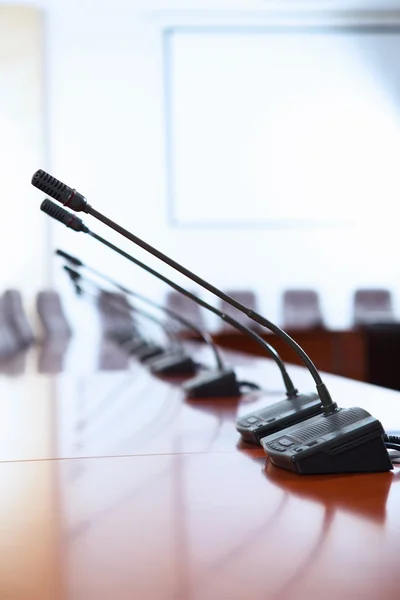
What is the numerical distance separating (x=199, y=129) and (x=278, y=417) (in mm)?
7540

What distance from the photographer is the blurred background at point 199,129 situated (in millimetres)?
8531

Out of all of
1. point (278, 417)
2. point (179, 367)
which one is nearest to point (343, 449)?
point (278, 417)

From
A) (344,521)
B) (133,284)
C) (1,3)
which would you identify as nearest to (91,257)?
(133,284)

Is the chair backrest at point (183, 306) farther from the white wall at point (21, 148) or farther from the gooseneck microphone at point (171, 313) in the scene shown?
the gooseneck microphone at point (171, 313)

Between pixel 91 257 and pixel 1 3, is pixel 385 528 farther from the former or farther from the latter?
pixel 1 3

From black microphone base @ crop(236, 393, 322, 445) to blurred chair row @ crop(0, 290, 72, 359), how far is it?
4988mm

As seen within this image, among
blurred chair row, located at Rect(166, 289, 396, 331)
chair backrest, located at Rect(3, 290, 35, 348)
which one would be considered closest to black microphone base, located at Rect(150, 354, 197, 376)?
chair backrest, located at Rect(3, 290, 35, 348)

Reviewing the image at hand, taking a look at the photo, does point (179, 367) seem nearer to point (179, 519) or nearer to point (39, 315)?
point (179, 519)

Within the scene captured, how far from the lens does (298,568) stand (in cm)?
70

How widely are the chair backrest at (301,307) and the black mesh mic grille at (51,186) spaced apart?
22.8 feet

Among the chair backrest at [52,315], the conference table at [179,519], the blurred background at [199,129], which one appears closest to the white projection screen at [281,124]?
the blurred background at [199,129]

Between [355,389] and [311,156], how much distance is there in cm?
687

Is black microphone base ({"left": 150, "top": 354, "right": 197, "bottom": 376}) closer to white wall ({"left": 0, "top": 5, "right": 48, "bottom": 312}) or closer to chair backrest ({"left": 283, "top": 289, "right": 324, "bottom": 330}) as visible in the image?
chair backrest ({"left": 283, "top": 289, "right": 324, "bottom": 330})

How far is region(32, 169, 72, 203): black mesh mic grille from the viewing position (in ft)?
3.80
